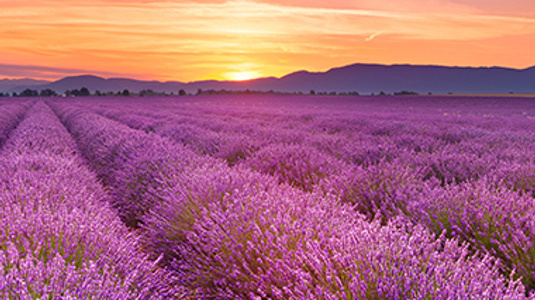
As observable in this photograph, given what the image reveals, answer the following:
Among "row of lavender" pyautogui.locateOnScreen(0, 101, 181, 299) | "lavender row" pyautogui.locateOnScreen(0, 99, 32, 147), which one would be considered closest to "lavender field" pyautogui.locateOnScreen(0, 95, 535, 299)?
"row of lavender" pyautogui.locateOnScreen(0, 101, 181, 299)

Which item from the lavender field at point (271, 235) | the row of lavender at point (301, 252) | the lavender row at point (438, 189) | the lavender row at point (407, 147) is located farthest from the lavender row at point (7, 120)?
the row of lavender at point (301, 252)

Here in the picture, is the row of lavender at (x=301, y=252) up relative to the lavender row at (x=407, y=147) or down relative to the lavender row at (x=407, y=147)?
down

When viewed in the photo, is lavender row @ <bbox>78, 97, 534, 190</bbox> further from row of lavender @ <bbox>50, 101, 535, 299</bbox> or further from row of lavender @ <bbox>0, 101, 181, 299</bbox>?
row of lavender @ <bbox>0, 101, 181, 299</bbox>

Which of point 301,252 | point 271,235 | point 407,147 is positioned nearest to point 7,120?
point 407,147

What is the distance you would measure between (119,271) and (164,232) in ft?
3.57

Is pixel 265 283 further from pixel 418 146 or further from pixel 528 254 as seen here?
pixel 418 146

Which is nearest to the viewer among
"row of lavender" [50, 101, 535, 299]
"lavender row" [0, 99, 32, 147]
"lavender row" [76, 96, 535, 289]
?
"row of lavender" [50, 101, 535, 299]

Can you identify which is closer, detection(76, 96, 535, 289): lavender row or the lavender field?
the lavender field

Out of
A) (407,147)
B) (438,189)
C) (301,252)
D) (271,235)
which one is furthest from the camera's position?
(407,147)

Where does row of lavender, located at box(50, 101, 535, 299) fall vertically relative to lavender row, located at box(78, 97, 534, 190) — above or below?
below

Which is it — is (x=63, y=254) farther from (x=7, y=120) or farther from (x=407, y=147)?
(x=7, y=120)

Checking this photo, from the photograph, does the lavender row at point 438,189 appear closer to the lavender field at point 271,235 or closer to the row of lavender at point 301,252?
the lavender field at point 271,235

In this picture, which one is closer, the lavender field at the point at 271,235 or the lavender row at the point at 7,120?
the lavender field at the point at 271,235

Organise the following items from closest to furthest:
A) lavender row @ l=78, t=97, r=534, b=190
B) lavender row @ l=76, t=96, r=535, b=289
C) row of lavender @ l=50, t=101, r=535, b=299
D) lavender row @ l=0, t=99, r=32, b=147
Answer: row of lavender @ l=50, t=101, r=535, b=299, lavender row @ l=76, t=96, r=535, b=289, lavender row @ l=78, t=97, r=534, b=190, lavender row @ l=0, t=99, r=32, b=147
